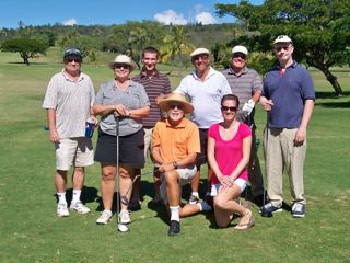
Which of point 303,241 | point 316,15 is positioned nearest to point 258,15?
point 316,15

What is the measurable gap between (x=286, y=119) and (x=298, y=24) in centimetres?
2706

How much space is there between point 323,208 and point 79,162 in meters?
3.40

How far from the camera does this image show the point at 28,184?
8.74 m

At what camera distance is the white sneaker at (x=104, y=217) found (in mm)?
6461

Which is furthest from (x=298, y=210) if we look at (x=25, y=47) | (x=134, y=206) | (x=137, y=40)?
(x=137, y=40)

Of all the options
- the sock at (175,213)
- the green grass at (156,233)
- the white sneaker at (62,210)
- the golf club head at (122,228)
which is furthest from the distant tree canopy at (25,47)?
the sock at (175,213)

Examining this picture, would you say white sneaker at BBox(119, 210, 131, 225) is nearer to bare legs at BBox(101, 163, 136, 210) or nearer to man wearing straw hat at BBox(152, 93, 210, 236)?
bare legs at BBox(101, 163, 136, 210)

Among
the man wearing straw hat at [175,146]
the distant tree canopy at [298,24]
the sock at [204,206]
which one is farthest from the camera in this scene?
A: the distant tree canopy at [298,24]

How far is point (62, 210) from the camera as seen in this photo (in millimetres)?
6855

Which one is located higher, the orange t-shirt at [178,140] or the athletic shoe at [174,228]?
the orange t-shirt at [178,140]

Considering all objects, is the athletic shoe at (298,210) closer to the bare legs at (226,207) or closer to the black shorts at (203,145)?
the bare legs at (226,207)

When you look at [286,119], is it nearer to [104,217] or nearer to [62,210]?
[104,217]

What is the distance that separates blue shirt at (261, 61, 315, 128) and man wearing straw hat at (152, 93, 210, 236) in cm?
109

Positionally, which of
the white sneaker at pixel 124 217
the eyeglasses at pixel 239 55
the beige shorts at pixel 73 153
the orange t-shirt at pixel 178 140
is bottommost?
the white sneaker at pixel 124 217
